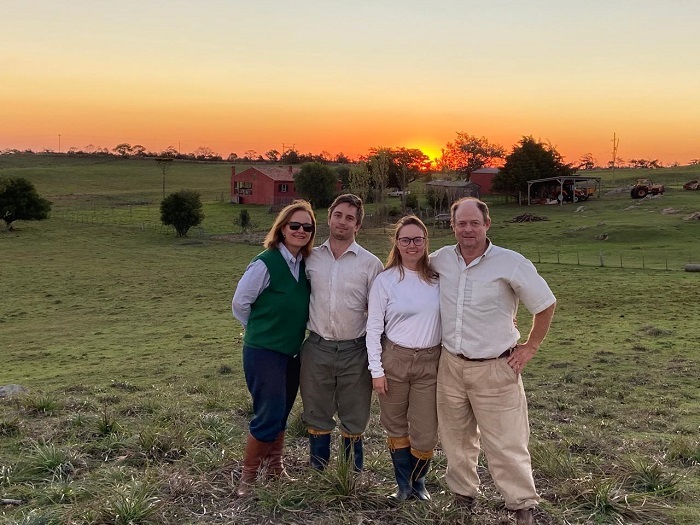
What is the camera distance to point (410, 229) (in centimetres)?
396

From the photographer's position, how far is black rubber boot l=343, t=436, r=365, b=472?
4164 mm

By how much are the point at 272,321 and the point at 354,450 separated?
1097 millimetres

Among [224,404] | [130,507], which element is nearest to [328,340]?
[130,507]

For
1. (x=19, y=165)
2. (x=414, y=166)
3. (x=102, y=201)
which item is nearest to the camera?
(x=102, y=201)

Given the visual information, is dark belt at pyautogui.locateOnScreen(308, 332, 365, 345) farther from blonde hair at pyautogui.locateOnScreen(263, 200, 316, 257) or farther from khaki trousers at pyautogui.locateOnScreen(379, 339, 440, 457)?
blonde hair at pyautogui.locateOnScreen(263, 200, 316, 257)

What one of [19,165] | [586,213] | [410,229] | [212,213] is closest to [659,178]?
[586,213]

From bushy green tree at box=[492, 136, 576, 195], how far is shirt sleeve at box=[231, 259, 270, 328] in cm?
5116

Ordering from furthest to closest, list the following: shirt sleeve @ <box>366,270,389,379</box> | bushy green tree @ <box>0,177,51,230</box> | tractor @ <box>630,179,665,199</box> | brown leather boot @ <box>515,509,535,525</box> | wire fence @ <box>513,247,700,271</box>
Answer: tractor @ <box>630,179,665,199</box>
bushy green tree @ <box>0,177,51,230</box>
wire fence @ <box>513,247,700,271</box>
shirt sleeve @ <box>366,270,389,379</box>
brown leather boot @ <box>515,509,535,525</box>

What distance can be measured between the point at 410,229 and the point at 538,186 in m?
52.6

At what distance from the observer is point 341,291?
405 cm

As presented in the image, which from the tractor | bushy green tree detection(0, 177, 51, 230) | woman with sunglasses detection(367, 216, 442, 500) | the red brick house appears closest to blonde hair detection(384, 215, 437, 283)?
woman with sunglasses detection(367, 216, 442, 500)

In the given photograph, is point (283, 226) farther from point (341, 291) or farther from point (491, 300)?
point (491, 300)

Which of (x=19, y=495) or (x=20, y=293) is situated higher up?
(x=19, y=495)

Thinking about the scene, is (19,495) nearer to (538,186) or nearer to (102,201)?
(538,186)
